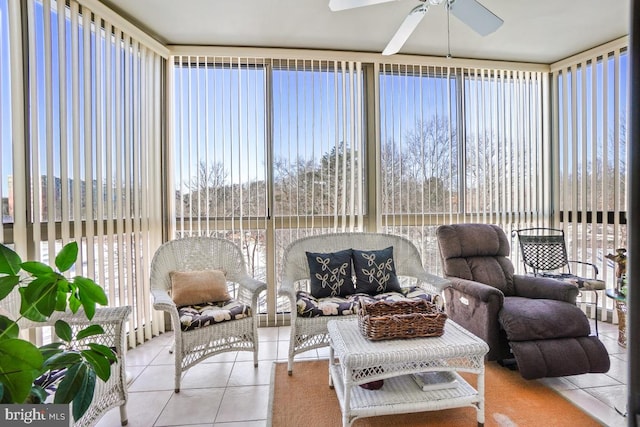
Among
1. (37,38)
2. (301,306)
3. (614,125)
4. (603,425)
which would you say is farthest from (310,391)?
(614,125)

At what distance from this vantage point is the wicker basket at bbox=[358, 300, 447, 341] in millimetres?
1906

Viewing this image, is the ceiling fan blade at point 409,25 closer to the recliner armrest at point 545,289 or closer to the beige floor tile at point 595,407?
the recliner armrest at point 545,289

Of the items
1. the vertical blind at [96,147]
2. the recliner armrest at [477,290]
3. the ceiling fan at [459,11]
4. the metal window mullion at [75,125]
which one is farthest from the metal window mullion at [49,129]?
the recliner armrest at [477,290]

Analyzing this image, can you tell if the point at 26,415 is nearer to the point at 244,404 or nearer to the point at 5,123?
the point at 244,404

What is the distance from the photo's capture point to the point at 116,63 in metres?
2.82

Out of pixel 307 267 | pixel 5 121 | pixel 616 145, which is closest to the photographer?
pixel 5 121

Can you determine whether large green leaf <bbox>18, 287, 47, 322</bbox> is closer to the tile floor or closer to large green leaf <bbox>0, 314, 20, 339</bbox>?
large green leaf <bbox>0, 314, 20, 339</bbox>

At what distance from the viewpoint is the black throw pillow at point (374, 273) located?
282 centimetres

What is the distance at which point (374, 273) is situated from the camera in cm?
285

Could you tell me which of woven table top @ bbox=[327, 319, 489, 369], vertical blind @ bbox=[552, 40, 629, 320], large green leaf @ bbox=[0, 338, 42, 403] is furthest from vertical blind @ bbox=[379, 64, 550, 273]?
large green leaf @ bbox=[0, 338, 42, 403]

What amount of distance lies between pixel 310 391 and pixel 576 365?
1754mm

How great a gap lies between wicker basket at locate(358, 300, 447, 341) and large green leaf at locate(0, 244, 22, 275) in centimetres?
158

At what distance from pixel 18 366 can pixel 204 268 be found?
2.12 m

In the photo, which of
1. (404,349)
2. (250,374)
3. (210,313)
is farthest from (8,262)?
(250,374)
